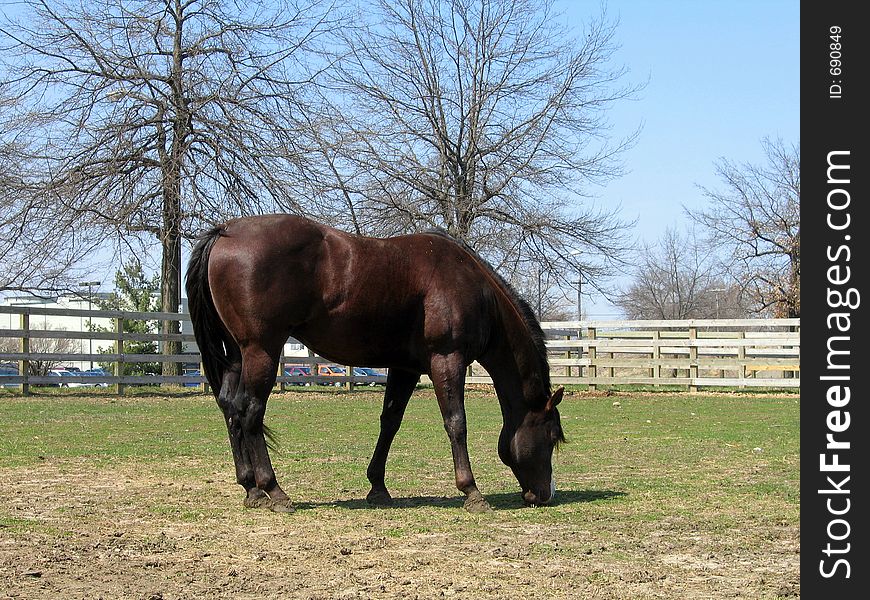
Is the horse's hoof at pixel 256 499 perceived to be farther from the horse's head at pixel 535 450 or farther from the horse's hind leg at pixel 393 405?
the horse's head at pixel 535 450

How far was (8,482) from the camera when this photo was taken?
8.02m

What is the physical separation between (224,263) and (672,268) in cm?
5183

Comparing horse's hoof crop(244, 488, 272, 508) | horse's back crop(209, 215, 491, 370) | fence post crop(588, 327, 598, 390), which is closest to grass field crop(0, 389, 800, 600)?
horse's hoof crop(244, 488, 272, 508)

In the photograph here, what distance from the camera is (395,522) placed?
254 inches

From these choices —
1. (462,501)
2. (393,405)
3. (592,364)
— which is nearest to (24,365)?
(592,364)

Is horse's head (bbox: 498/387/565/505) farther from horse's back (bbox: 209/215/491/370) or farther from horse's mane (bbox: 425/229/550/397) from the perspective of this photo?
horse's back (bbox: 209/215/491/370)

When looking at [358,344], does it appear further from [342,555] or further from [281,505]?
[342,555]

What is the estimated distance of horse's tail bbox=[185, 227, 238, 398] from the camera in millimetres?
7164

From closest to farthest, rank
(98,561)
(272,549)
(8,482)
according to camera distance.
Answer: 1. (98,561)
2. (272,549)
3. (8,482)
